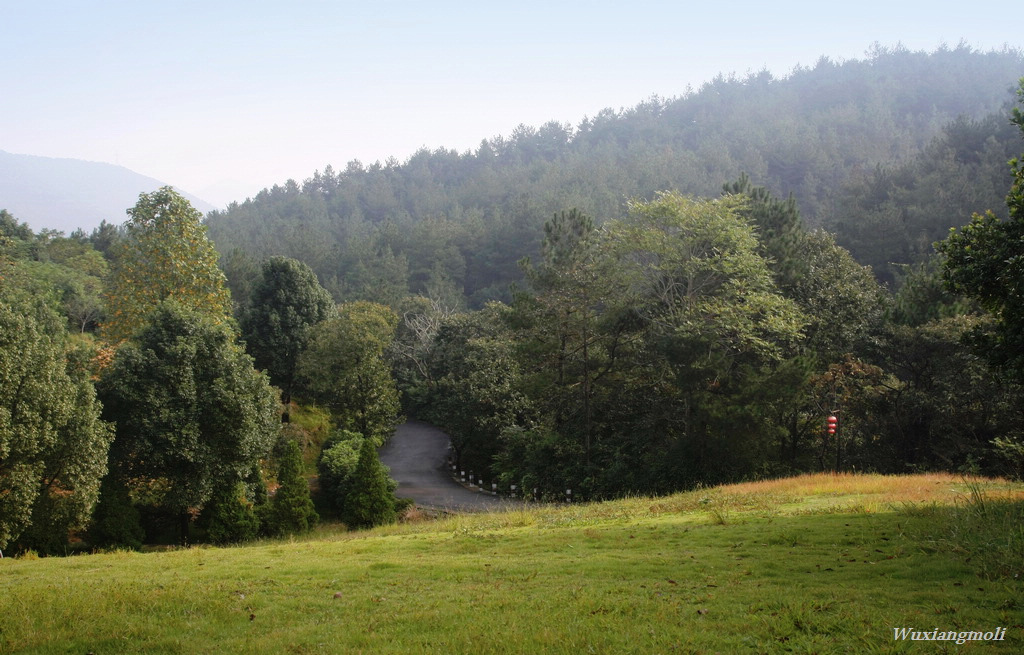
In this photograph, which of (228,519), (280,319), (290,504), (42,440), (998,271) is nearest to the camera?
(998,271)

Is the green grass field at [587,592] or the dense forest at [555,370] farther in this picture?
the dense forest at [555,370]

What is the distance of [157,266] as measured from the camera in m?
26.2

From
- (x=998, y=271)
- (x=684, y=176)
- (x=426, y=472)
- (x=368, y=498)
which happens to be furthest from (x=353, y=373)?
(x=684, y=176)

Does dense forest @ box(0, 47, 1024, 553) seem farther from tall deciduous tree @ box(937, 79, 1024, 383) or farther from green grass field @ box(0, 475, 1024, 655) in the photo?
green grass field @ box(0, 475, 1024, 655)

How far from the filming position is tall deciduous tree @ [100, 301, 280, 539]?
69.7 feet

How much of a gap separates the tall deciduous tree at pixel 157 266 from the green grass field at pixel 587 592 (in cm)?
1534

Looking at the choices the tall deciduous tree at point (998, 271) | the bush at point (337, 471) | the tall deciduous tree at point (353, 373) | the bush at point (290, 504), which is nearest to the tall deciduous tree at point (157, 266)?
the bush at point (290, 504)

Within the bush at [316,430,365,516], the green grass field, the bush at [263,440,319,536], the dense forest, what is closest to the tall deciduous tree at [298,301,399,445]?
the dense forest

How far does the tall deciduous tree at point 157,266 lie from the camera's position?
26.0 m

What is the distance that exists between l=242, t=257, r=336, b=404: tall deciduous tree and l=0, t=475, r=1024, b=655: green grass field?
28.3 metres

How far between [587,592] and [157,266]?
937 inches

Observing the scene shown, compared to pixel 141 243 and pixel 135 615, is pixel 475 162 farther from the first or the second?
pixel 135 615

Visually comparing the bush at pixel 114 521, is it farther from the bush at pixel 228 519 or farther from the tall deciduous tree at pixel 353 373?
the tall deciduous tree at pixel 353 373

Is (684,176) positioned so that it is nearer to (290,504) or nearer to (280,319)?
(280,319)
